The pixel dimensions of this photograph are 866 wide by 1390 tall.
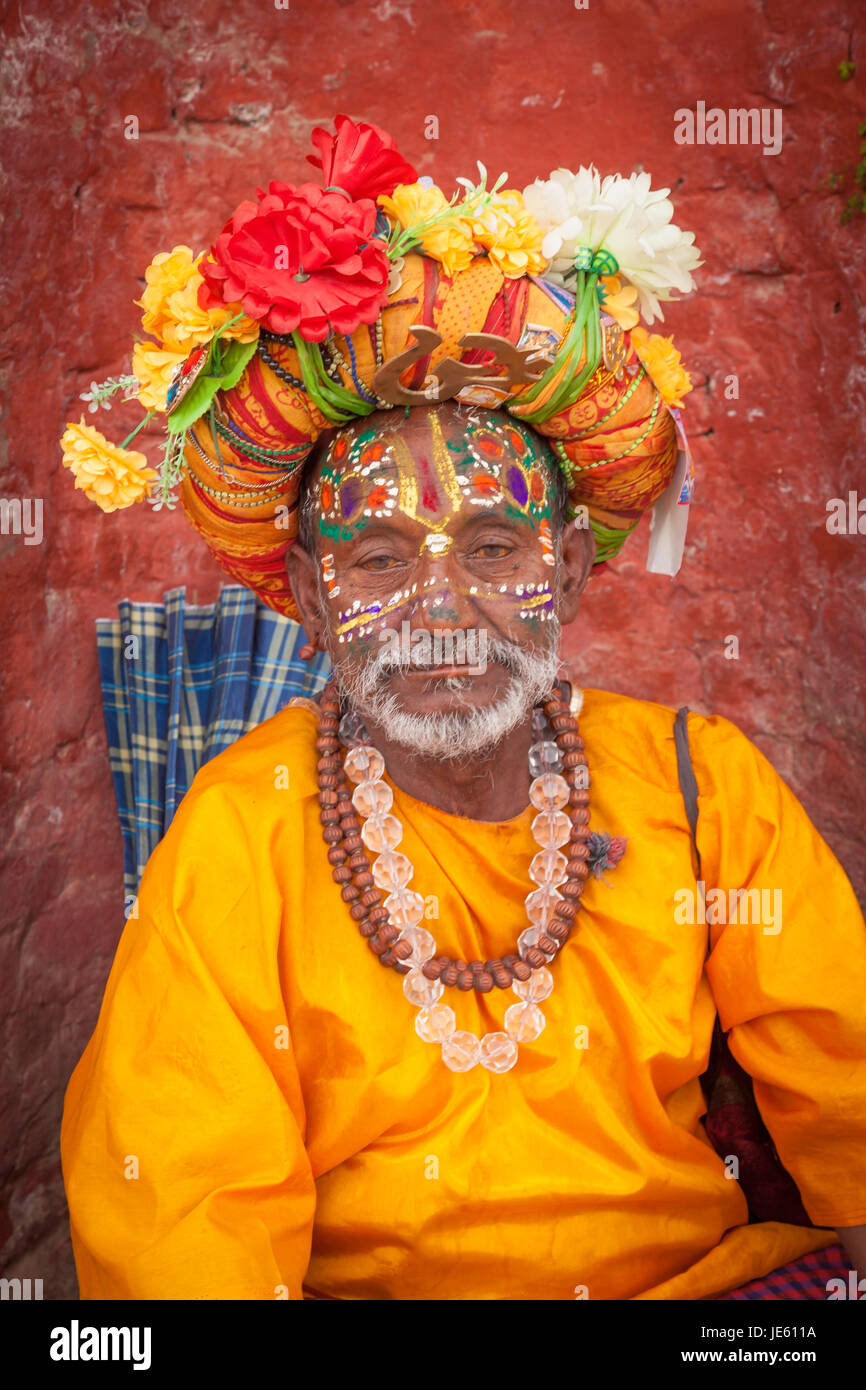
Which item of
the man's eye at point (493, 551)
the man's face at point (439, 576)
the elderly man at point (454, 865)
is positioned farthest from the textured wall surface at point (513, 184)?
Result: the man's eye at point (493, 551)

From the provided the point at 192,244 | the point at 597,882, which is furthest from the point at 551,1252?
the point at 192,244

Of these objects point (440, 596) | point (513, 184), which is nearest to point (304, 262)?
point (440, 596)

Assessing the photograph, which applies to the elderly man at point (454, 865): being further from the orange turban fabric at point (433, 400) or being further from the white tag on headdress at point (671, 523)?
the white tag on headdress at point (671, 523)

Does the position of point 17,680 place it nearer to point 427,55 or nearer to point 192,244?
point 192,244

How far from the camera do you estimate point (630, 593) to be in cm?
407

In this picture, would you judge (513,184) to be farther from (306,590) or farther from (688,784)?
(688,784)

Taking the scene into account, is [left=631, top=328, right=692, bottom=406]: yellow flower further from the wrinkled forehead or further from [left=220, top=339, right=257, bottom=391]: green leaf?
[left=220, top=339, right=257, bottom=391]: green leaf

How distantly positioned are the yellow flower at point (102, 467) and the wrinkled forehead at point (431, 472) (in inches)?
15.9

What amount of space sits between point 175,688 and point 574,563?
1234 mm

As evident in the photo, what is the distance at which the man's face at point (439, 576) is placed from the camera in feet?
8.54

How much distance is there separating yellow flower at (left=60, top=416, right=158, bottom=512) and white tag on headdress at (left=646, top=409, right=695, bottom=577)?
1.22 meters

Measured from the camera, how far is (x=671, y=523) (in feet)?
10.3

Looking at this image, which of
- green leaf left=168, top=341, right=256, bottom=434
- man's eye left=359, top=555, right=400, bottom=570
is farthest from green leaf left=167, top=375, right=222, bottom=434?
man's eye left=359, top=555, right=400, bottom=570

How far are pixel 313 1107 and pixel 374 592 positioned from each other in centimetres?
104
